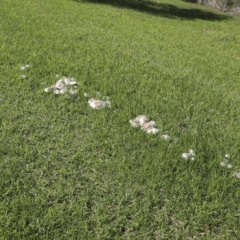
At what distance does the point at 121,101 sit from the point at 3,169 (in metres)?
1.98

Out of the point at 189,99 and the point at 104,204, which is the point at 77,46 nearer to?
the point at 189,99

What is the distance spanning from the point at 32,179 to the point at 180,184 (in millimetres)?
1406

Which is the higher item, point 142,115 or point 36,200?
point 142,115

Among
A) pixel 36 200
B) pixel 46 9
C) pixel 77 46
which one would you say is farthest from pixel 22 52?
pixel 46 9

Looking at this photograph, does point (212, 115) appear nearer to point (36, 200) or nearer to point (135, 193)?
point (135, 193)

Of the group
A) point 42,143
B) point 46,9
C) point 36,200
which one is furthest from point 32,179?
point 46,9

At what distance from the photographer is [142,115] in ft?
14.3

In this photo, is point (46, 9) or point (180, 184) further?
point (46, 9)

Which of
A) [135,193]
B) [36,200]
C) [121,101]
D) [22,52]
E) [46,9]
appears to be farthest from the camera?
[46,9]

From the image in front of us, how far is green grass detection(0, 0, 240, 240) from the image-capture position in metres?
2.90

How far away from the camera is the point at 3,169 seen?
329cm

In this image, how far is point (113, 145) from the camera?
3.85 metres

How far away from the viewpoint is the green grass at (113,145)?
2.90 metres

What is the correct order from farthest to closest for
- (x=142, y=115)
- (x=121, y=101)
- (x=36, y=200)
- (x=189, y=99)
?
(x=189, y=99)
(x=121, y=101)
(x=142, y=115)
(x=36, y=200)
